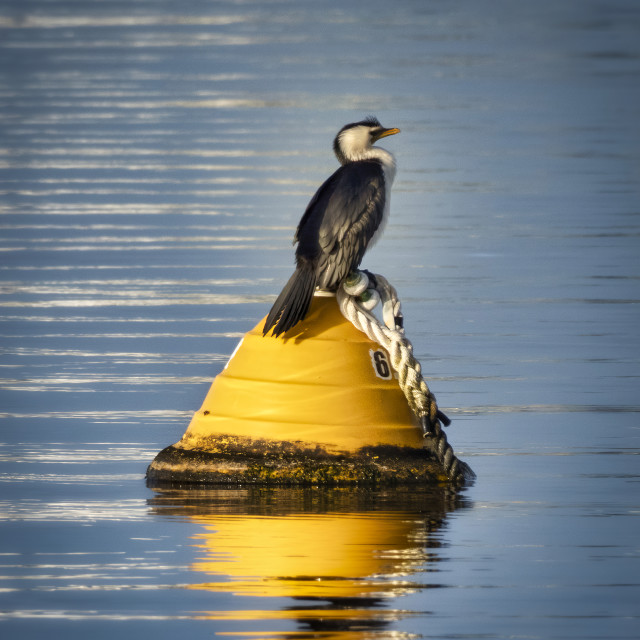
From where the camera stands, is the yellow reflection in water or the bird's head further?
the bird's head

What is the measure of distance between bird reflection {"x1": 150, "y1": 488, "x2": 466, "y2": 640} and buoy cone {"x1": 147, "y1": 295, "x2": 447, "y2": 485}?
0.36ft

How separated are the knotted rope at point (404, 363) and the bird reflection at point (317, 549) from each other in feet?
0.60

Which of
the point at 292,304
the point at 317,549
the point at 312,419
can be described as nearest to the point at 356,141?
the point at 292,304

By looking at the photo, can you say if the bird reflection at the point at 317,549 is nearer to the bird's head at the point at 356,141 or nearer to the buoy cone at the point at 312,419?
the buoy cone at the point at 312,419

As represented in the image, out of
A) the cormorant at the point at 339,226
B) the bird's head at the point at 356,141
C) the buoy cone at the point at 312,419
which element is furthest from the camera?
the bird's head at the point at 356,141

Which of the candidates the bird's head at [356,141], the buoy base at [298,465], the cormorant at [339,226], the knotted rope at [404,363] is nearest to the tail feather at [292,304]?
the cormorant at [339,226]

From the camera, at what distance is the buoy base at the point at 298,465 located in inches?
342

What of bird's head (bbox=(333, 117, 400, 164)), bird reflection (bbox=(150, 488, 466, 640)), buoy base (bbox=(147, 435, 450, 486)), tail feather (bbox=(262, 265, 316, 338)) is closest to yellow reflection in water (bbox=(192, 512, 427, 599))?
bird reflection (bbox=(150, 488, 466, 640))

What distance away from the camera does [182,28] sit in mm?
39688

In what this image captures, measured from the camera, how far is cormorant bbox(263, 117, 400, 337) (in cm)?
882

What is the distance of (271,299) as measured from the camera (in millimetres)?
15422

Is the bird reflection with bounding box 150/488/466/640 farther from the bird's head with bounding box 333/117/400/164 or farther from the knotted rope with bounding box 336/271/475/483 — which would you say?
the bird's head with bounding box 333/117/400/164

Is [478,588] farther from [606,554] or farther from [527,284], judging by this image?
[527,284]

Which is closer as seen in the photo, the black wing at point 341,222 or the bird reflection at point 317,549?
the bird reflection at point 317,549
